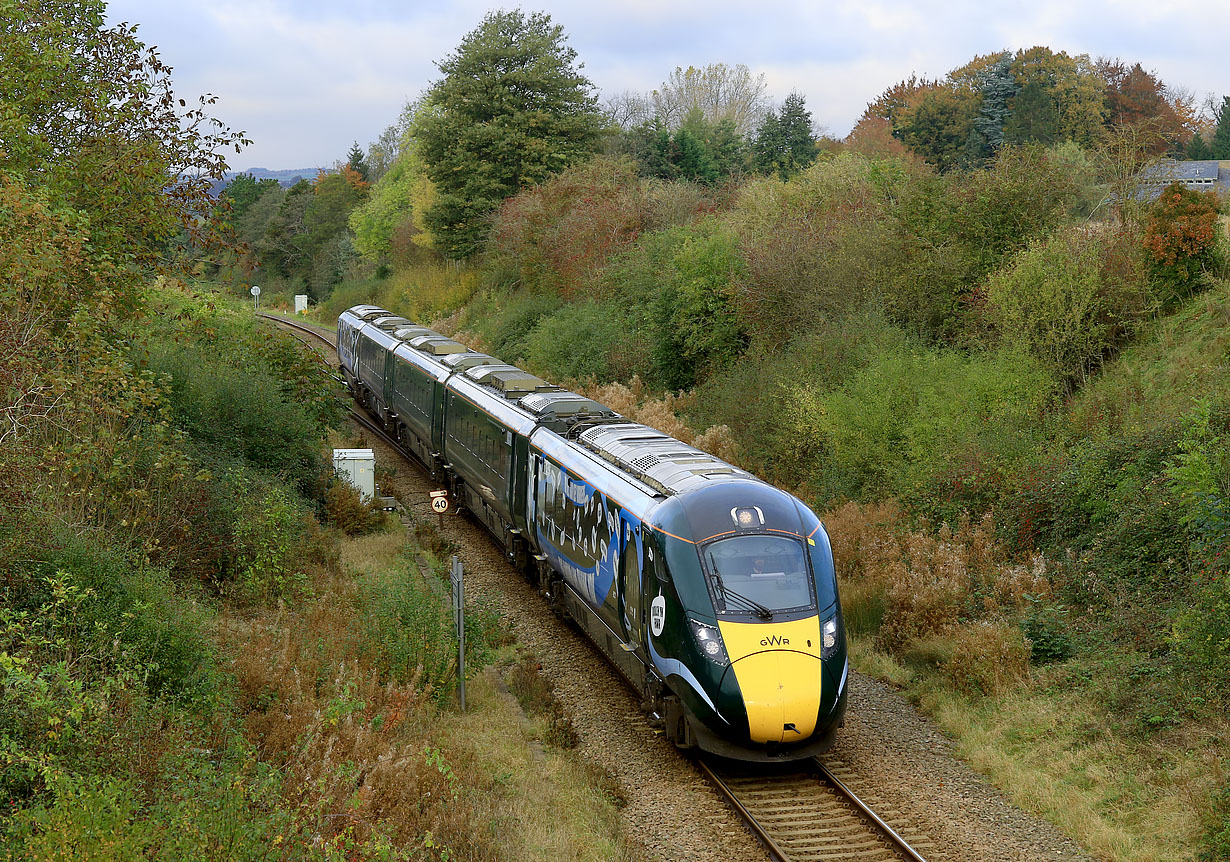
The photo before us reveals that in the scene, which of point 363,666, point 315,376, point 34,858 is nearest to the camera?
point 34,858

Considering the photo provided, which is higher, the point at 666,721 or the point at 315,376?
the point at 315,376

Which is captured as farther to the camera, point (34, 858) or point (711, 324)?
point (711, 324)

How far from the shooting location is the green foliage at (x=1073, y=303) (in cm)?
1764

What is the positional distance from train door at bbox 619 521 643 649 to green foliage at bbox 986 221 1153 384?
9.41 metres

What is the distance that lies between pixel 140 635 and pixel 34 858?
3500 mm

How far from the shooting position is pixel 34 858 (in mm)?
5625

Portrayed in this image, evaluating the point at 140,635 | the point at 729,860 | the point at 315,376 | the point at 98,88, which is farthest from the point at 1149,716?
the point at 315,376

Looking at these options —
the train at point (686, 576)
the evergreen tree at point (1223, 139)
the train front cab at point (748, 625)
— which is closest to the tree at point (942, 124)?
the evergreen tree at point (1223, 139)

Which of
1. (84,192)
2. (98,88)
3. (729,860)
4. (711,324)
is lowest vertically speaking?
(729,860)

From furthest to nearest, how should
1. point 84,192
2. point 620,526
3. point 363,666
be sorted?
1. point 84,192
2. point 620,526
3. point 363,666

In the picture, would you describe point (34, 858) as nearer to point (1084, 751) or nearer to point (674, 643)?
point (674, 643)

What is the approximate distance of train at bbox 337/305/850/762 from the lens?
9.82 metres

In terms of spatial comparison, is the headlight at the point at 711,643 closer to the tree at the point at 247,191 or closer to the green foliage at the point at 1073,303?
the green foliage at the point at 1073,303

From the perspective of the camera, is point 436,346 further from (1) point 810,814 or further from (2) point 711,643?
(1) point 810,814
